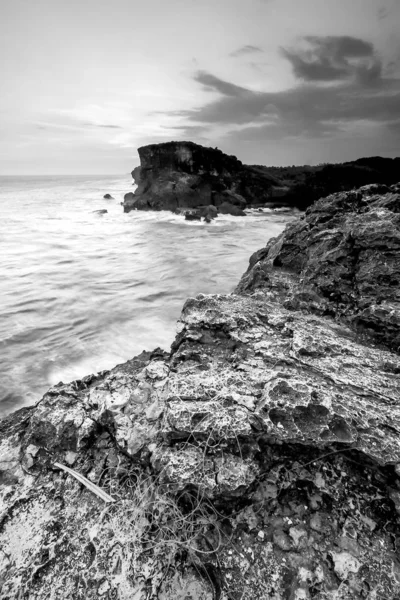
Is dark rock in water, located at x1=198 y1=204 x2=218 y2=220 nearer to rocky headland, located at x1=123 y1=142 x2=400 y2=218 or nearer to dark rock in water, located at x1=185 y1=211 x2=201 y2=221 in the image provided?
dark rock in water, located at x1=185 y1=211 x2=201 y2=221

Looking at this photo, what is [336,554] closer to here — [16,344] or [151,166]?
[16,344]

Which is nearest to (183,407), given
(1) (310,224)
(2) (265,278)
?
(2) (265,278)

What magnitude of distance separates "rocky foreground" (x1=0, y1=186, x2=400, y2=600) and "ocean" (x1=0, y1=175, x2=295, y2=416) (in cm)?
302

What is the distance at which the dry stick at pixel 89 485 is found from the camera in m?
1.78

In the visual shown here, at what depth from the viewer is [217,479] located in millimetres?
1687

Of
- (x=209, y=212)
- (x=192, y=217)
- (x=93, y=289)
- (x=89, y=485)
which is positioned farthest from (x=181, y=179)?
(x=89, y=485)

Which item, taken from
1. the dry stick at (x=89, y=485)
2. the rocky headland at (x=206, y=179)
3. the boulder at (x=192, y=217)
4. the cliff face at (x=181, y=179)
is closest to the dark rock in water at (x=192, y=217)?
the boulder at (x=192, y=217)

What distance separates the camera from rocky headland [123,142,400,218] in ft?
97.0

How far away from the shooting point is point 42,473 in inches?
79.0

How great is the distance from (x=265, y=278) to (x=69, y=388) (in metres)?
2.74

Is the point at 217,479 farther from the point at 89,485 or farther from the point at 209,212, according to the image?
the point at 209,212

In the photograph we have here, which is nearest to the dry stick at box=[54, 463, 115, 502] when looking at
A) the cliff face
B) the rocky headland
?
the rocky headland

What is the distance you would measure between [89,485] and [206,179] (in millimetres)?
33972

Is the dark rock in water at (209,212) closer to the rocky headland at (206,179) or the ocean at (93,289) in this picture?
the rocky headland at (206,179)
